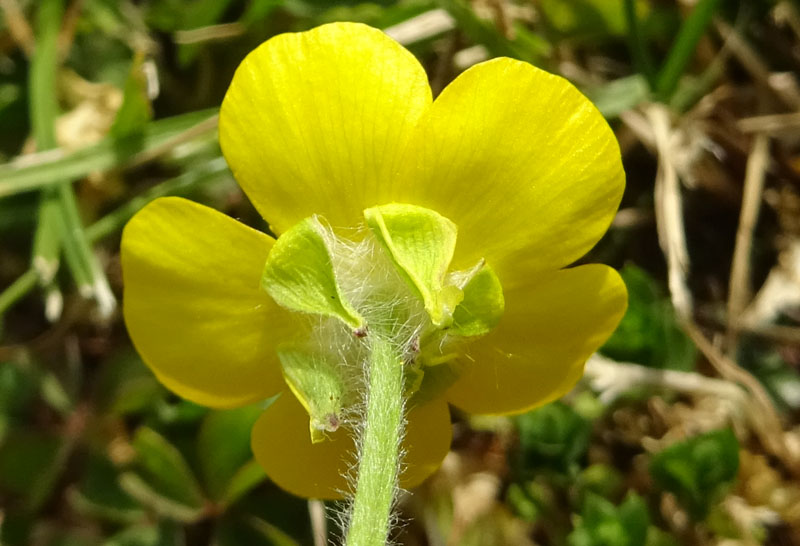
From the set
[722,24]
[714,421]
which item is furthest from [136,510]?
[722,24]

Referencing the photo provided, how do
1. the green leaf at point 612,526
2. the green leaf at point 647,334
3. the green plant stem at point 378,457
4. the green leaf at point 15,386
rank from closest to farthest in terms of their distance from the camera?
the green plant stem at point 378,457 → the green leaf at point 612,526 → the green leaf at point 647,334 → the green leaf at point 15,386

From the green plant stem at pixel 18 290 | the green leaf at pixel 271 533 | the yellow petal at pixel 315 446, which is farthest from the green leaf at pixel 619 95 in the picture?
the green plant stem at pixel 18 290

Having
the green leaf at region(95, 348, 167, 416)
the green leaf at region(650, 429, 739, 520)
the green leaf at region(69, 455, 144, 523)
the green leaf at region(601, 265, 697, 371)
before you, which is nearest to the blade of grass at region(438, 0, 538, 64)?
the green leaf at region(601, 265, 697, 371)

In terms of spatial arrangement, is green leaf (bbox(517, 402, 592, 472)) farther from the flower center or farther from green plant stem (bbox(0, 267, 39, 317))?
green plant stem (bbox(0, 267, 39, 317))

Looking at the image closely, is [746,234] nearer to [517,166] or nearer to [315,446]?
[517,166]

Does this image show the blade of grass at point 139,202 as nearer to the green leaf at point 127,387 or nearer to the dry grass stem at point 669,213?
the green leaf at point 127,387

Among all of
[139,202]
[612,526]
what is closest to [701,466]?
[612,526]
